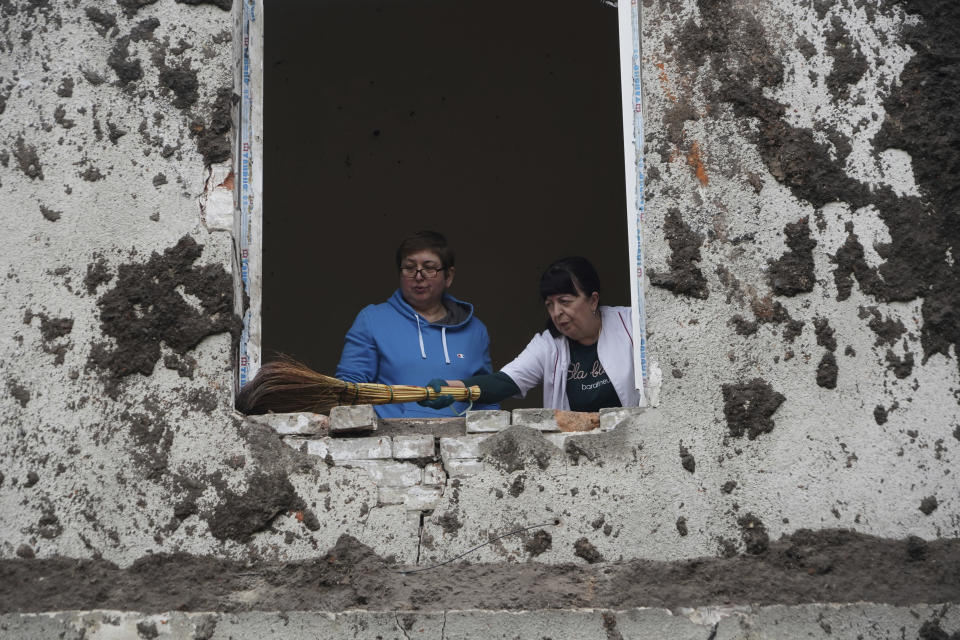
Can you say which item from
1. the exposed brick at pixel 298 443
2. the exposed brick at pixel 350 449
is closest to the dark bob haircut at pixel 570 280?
the exposed brick at pixel 350 449

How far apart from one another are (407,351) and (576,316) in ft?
2.44

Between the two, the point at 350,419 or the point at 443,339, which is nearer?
the point at 350,419

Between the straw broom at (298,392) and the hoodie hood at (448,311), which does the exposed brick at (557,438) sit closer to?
the straw broom at (298,392)

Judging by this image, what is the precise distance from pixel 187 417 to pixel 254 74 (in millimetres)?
1205

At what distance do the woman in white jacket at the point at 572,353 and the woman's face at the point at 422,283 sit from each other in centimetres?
54

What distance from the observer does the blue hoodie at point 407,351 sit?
4.06 meters

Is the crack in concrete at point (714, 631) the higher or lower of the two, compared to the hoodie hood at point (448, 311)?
lower

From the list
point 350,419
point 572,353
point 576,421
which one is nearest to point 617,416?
point 576,421

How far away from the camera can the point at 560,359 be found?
4031 mm

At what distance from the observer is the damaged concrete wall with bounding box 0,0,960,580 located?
300 centimetres

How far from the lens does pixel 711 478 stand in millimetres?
2994

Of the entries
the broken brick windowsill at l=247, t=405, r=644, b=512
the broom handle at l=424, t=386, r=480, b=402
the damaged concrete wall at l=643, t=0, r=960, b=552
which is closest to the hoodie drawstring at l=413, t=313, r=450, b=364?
the broom handle at l=424, t=386, r=480, b=402

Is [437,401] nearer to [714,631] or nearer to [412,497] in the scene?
[412,497]

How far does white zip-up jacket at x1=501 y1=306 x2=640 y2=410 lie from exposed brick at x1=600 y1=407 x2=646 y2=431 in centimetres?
75
